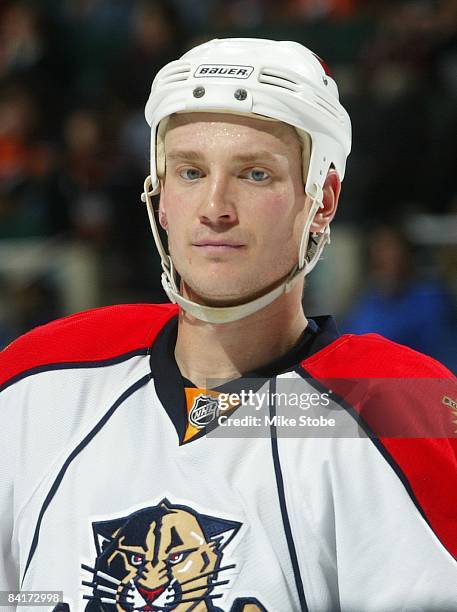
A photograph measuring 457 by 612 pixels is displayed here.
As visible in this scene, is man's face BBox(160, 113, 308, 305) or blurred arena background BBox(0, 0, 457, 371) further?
blurred arena background BBox(0, 0, 457, 371)

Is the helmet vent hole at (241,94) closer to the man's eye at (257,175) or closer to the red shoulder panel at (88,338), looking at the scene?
the man's eye at (257,175)

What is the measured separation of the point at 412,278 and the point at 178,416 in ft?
6.76

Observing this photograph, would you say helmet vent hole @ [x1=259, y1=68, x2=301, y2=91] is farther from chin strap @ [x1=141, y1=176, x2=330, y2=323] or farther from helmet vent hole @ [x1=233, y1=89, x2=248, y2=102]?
chin strap @ [x1=141, y1=176, x2=330, y2=323]

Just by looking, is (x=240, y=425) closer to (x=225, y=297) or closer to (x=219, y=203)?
(x=225, y=297)

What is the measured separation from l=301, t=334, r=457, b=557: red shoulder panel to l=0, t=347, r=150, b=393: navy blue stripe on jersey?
29 cm

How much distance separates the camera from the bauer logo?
1.50 m

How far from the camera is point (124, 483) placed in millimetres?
1489

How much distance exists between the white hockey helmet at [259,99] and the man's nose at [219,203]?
0.10 metres

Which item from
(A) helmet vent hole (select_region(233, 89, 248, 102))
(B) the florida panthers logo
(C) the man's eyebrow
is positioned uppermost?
(A) helmet vent hole (select_region(233, 89, 248, 102))

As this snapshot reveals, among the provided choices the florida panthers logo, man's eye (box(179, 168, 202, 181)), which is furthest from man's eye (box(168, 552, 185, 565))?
man's eye (box(179, 168, 202, 181))

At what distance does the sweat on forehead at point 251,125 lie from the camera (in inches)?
58.2

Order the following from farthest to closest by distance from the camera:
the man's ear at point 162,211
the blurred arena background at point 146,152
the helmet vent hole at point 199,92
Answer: the blurred arena background at point 146,152, the man's ear at point 162,211, the helmet vent hole at point 199,92

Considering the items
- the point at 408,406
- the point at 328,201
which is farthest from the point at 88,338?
the point at 408,406

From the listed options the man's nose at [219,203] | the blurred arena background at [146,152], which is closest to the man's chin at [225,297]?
the man's nose at [219,203]
